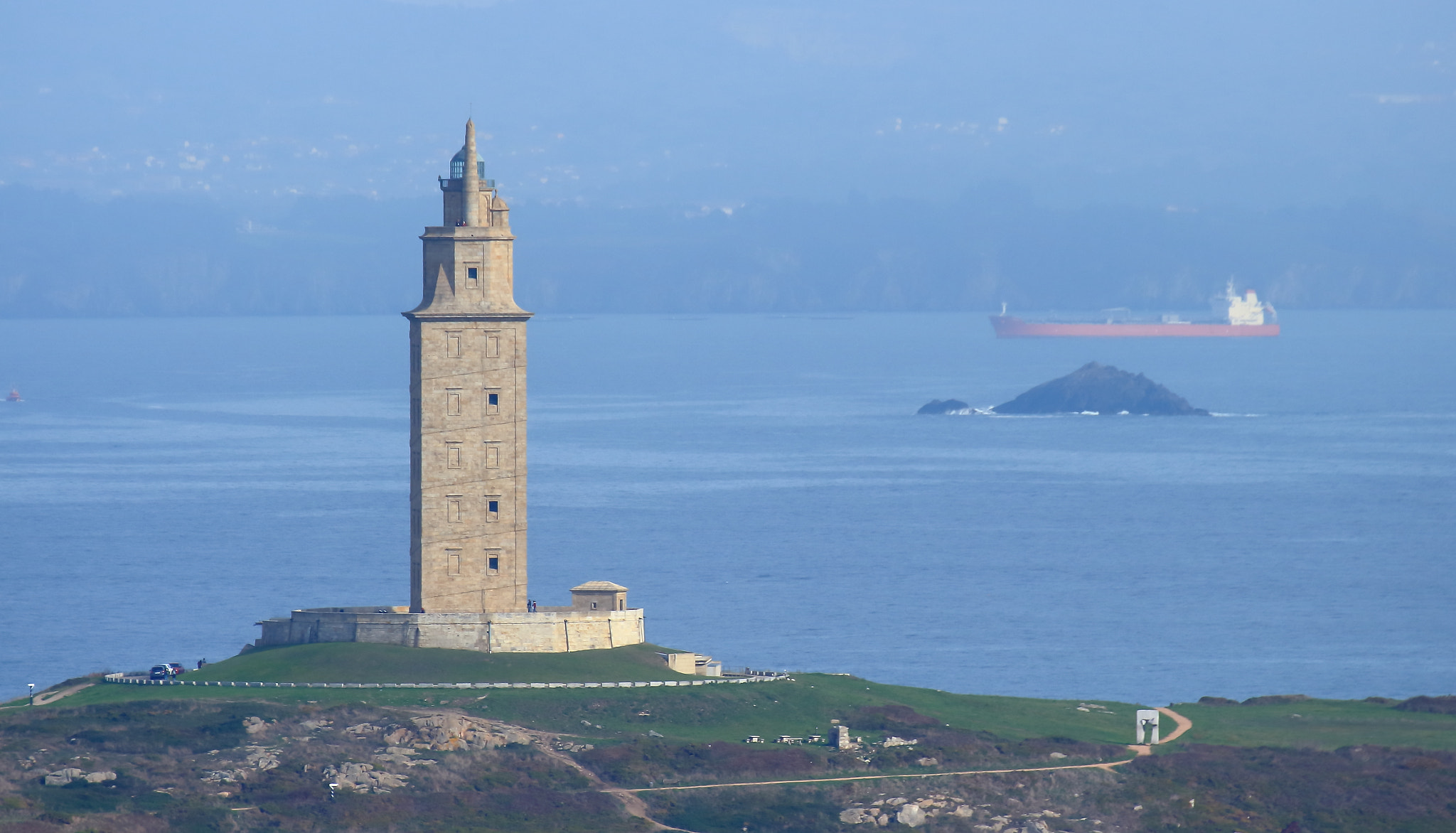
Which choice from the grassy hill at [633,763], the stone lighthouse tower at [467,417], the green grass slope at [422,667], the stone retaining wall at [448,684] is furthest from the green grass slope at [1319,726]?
the stone lighthouse tower at [467,417]

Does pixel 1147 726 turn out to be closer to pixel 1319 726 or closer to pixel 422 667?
pixel 1319 726

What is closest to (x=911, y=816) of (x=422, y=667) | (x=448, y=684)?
(x=448, y=684)

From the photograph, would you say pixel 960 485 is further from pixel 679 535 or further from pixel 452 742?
pixel 452 742

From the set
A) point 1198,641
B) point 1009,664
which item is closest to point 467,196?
point 1009,664

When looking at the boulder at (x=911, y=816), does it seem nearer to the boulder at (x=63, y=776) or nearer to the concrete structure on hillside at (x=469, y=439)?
the concrete structure on hillside at (x=469, y=439)

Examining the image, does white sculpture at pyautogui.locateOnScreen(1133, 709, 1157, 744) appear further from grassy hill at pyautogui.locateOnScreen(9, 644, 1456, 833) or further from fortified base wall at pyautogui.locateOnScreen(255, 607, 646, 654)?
fortified base wall at pyautogui.locateOnScreen(255, 607, 646, 654)

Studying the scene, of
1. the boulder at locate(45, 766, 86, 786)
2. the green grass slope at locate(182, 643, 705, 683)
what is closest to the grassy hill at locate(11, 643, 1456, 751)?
the green grass slope at locate(182, 643, 705, 683)
